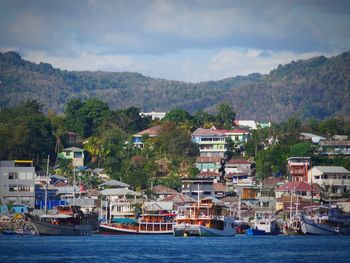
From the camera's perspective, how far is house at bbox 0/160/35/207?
14212 centimetres

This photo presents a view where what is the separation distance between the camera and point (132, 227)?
409ft

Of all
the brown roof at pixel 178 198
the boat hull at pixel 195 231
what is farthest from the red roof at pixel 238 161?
Result: the boat hull at pixel 195 231

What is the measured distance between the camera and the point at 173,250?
89.6m

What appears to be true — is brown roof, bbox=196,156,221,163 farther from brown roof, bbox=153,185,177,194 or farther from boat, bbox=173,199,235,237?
boat, bbox=173,199,235,237

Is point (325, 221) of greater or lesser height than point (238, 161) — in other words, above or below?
below

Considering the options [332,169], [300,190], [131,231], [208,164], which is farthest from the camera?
[208,164]

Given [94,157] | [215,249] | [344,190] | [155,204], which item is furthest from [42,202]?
[215,249]

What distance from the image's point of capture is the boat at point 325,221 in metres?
126

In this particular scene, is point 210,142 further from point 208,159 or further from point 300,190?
point 300,190

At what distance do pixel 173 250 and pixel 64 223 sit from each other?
3041 centimetres

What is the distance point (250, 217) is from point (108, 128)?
5010 cm

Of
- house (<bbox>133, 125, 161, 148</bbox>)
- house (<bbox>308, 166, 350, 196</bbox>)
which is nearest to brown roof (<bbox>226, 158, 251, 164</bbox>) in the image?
house (<bbox>133, 125, 161, 148</bbox>)

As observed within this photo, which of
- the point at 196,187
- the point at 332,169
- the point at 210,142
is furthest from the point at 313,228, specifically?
the point at 210,142

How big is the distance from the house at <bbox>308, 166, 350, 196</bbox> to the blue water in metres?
46.6
